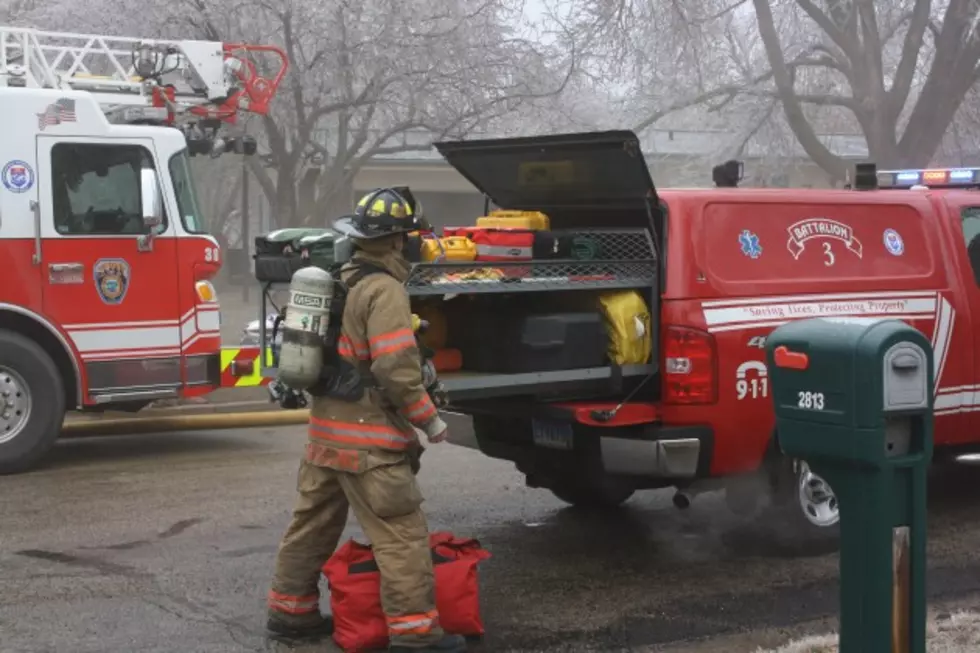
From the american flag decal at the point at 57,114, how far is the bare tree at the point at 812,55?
11.3 meters

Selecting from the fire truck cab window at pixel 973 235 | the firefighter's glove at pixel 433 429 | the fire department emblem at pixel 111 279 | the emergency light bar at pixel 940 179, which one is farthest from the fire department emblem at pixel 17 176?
the fire truck cab window at pixel 973 235

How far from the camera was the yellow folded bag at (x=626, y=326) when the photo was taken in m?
6.09

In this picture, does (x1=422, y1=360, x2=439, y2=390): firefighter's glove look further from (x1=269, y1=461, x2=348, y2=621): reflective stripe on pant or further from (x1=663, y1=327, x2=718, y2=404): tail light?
(x1=663, y1=327, x2=718, y2=404): tail light

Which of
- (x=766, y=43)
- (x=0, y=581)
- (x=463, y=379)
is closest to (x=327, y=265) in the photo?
(x=463, y=379)

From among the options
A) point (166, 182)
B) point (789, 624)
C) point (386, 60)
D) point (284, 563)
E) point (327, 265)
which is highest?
point (386, 60)

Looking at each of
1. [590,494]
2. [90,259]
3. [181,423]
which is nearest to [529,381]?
[590,494]

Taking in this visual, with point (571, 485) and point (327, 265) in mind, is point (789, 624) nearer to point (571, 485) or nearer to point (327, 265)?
point (571, 485)

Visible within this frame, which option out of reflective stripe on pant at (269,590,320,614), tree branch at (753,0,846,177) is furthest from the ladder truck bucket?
tree branch at (753,0,846,177)

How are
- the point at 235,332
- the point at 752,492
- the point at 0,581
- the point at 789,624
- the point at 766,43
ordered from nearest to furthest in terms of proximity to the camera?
1. the point at 789,624
2. the point at 0,581
3. the point at 752,492
4. the point at 235,332
5. the point at 766,43

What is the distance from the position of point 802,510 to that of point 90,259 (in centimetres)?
540

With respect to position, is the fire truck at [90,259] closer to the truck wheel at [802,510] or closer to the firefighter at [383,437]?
the firefighter at [383,437]

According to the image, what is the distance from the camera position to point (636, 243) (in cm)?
648

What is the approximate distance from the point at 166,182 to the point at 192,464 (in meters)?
2.11

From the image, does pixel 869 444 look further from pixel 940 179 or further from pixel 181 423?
pixel 181 423
